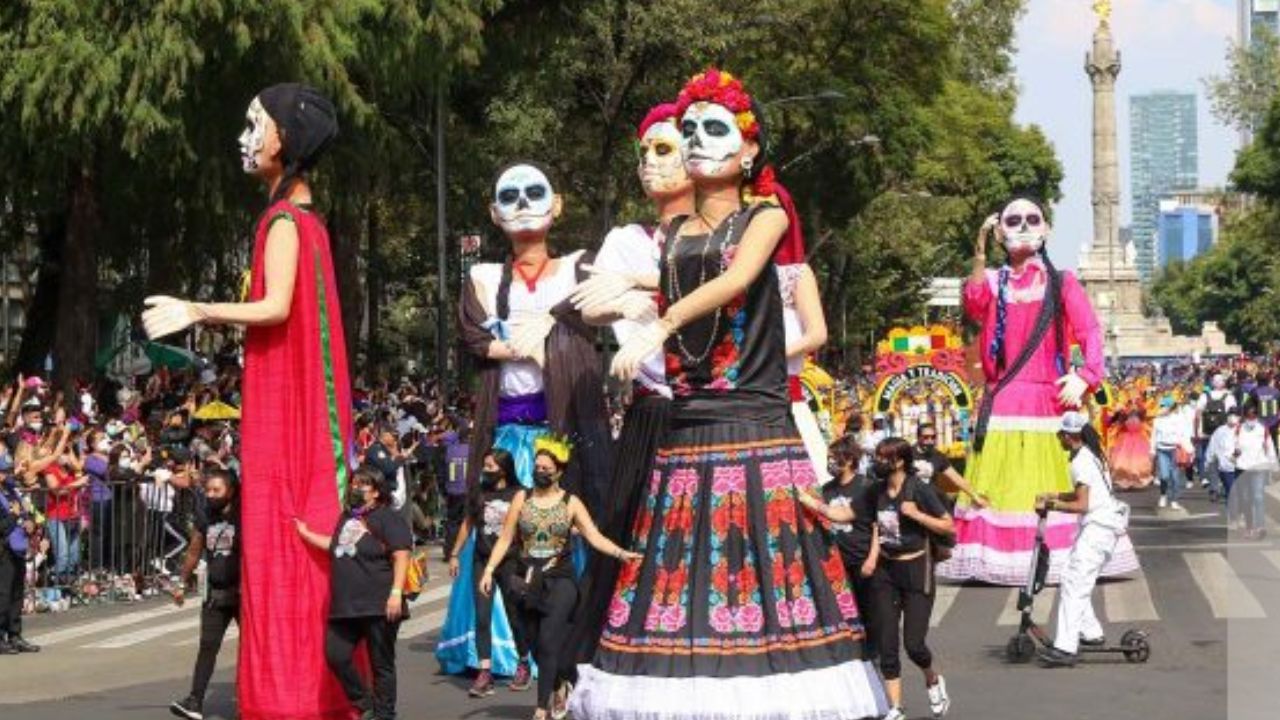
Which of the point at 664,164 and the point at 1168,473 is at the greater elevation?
the point at 664,164

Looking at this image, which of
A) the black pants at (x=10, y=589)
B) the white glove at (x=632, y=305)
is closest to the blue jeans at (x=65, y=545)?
the black pants at (x=10, y=589)

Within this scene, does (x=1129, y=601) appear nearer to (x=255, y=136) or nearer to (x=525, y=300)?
(x=525, y=300)

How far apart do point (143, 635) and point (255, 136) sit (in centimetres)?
907

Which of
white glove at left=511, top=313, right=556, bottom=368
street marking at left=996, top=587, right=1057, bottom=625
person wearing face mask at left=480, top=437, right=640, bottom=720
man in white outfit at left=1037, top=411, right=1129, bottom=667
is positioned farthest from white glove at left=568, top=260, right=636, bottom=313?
street marking at left=996, top=587, right=1057, bottom=625

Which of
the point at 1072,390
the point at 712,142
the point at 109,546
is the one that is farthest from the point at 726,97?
the point at 109,546

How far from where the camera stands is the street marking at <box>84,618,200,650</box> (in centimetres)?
1762

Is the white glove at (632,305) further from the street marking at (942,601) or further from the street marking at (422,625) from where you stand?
the street marking at (422,625)

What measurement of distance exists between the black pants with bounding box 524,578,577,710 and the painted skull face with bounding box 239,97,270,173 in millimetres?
2947

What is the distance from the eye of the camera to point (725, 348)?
8586mm

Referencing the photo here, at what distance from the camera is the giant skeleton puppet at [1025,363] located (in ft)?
58.9

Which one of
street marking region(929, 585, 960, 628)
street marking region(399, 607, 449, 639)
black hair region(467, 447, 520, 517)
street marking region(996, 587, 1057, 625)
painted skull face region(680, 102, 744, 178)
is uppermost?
painted skull face region(680, 102, 744, 178)

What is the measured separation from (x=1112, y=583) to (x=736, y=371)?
38.9ft

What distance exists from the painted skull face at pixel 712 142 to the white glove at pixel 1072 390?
8.53 metres

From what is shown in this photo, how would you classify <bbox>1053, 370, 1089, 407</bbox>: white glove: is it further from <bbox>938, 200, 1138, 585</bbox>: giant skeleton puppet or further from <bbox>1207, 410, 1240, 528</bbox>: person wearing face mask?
<bbox>1207, 410, 1240, 528</bbox>: person wearing face mask
